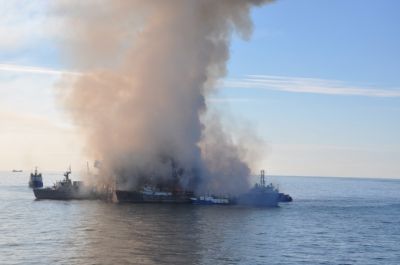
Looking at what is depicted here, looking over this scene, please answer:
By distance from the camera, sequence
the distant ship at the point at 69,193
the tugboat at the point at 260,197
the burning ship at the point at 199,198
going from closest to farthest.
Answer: the burning ship at the point at 199,198 < the tugboat at the point at 260,197 < the distant ship at the point at 69,193

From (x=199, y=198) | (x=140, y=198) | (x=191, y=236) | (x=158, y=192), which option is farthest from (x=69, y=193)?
(x=191, y=236)

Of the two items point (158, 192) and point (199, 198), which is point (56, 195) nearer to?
point (158, 192)

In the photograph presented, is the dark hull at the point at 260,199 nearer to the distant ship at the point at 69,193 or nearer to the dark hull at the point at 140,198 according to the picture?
the dark hull at the point at 140,198

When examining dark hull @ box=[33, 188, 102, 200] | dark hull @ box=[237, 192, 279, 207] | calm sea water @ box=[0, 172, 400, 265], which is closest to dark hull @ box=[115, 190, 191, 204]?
calm sea water @ box=[0, 172, 400, 265]

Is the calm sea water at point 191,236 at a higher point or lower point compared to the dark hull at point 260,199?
lower

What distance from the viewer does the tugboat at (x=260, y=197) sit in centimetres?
17388

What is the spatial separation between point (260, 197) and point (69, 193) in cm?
6714

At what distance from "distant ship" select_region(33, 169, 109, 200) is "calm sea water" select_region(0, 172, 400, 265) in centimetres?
3311

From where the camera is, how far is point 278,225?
11994cm

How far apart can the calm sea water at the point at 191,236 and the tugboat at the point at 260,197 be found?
17.7 m

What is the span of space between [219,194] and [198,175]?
42.3 feet

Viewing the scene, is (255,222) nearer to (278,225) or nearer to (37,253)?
(278,225)

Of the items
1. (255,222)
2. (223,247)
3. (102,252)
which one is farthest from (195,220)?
(102,252)

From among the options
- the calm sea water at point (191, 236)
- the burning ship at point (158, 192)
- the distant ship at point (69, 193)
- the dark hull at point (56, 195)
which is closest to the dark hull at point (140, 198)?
the burning ship at point (158, 192)
